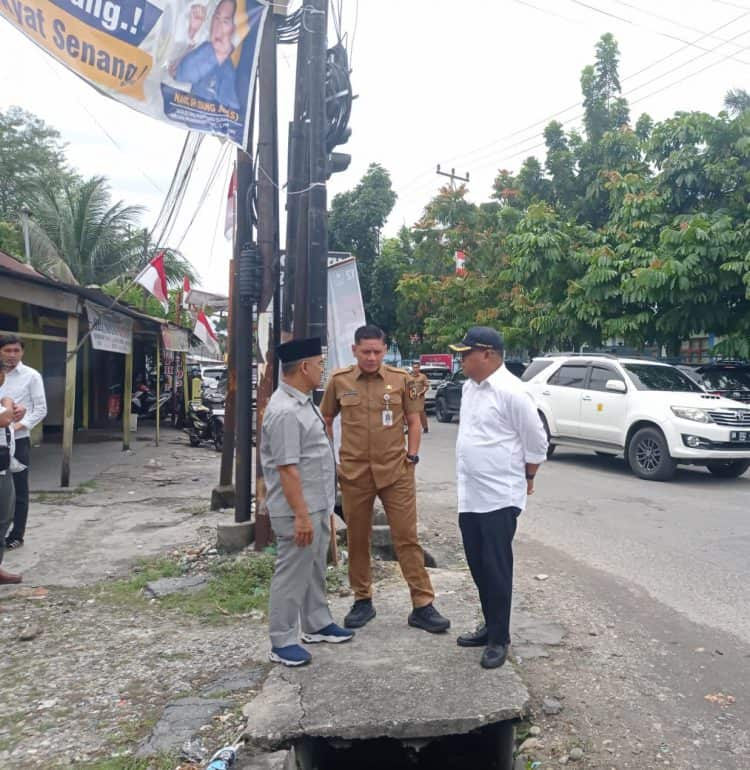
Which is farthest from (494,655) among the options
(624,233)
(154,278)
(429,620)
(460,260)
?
(460,260)

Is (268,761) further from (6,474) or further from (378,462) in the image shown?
(6,474)

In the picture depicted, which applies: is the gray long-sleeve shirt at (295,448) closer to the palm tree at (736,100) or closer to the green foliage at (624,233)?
the green foliage at (624,233)

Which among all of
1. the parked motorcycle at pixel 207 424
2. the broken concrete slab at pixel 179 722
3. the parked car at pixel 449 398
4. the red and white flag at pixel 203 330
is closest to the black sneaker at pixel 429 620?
the broken concrete slab at pixel 179 722

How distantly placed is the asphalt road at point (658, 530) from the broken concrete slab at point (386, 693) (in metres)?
1.95

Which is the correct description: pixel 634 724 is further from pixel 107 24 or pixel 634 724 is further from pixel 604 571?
pixel 107 24

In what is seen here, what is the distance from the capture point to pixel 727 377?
1215cm

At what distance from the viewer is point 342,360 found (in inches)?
258

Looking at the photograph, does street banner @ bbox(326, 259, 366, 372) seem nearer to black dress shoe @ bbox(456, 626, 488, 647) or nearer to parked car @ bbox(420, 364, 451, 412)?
black dress shoe @ bbox(456, 626, 488, 647)

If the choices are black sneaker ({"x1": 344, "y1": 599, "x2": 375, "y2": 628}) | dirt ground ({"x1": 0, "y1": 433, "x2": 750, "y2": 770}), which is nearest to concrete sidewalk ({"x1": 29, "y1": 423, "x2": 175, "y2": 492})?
dirt ground ({"x1": 0, "y1": 433, "x2": 750, "y2": 770})

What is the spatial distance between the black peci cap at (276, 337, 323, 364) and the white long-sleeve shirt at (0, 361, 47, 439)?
357cm

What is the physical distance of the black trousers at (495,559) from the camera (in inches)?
153

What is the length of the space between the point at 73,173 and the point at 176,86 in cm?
3066

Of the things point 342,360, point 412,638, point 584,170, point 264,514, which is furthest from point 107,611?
point 584,170

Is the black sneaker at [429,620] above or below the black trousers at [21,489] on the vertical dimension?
below
